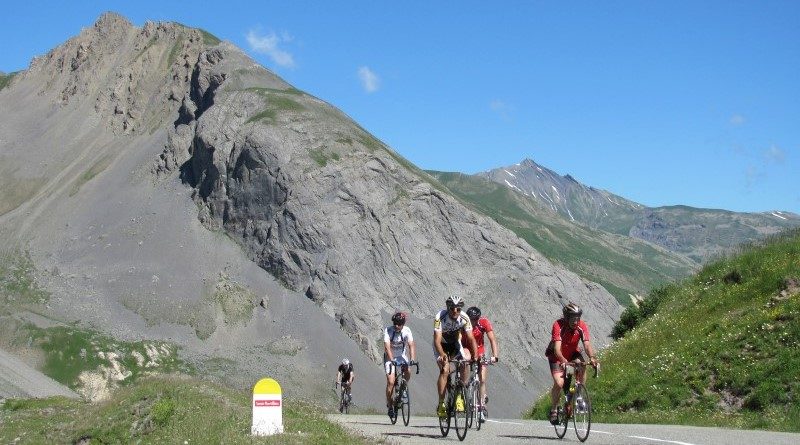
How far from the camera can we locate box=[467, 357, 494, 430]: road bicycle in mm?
17562

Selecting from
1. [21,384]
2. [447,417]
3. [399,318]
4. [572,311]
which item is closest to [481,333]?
[399,318]

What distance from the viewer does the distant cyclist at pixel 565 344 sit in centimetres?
1648

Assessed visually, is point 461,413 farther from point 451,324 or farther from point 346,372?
point 346,372

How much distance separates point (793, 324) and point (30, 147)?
189333 mm

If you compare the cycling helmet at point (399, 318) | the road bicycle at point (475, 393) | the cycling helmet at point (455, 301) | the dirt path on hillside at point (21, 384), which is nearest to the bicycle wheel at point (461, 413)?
the road bicycle at point (475, 393)

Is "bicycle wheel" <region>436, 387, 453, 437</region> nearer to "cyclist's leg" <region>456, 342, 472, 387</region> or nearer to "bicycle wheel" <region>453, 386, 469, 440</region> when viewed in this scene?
"bicycle wheel" <region>453, 386, 469, 440</region>

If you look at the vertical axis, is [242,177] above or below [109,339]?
above

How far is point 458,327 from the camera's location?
1798cm

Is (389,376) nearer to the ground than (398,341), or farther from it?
nearer to the ground

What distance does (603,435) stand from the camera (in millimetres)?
16844

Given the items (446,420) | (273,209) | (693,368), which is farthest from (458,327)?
(273,209)

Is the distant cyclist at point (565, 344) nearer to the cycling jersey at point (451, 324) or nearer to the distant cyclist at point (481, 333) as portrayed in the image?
the cycling jersey at point (451, 324)

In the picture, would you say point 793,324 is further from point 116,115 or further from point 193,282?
point 116,115

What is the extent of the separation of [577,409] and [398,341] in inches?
230
